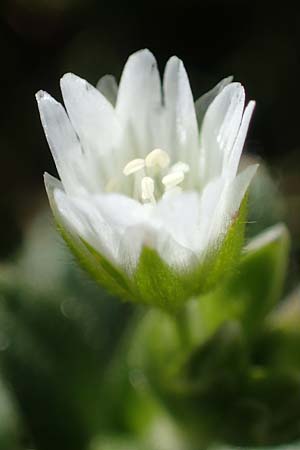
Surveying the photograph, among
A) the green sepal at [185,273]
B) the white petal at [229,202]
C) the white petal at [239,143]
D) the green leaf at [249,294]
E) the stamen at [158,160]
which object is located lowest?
the green leaf at [249,294]

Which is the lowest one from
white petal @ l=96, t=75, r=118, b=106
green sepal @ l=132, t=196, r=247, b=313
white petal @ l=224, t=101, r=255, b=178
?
green sepal @ l=132, t=196, r=247, b=313

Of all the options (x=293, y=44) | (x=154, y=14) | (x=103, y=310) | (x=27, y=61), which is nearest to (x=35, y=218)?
(x=103, y=310)

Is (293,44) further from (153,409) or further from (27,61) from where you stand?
(153,409)

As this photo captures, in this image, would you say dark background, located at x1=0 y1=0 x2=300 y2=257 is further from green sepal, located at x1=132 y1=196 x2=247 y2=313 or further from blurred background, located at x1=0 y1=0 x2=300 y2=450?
green sepal, located at x1=132 y1=196 x2=247 y2=313

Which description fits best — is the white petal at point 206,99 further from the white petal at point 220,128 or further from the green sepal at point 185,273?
the green sepal at point 185,273

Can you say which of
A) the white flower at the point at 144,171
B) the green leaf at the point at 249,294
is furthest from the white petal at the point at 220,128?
the green leaf at the point at 249,294

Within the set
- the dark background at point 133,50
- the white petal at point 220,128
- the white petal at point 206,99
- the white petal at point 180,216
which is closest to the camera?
the white petal at point 180,216

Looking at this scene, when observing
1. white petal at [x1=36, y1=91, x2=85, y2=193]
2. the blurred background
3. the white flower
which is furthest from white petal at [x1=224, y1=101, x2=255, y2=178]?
the blurred background
